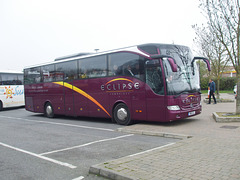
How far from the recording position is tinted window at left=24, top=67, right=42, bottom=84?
16531 millimetres

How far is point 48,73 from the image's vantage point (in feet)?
51.5

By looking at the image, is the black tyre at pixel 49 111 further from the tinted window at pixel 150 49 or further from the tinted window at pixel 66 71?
the tinted window at pixel 150 49

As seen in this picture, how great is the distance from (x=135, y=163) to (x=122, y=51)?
6.90m

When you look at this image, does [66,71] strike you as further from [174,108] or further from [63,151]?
[63,151]

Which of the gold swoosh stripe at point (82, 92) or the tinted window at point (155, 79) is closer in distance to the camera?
the tinted window at point (155, 79)

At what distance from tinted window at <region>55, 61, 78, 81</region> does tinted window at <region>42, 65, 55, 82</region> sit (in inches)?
17.1

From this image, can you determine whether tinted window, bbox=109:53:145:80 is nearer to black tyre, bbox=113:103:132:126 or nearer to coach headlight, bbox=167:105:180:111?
black tyre, bbox=113:103:132:126

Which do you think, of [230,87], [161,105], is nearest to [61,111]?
[161,105]

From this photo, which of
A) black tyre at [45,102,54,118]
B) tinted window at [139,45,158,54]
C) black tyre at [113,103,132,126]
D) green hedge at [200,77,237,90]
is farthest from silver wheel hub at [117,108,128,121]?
green hedge at [200,77,237,90]

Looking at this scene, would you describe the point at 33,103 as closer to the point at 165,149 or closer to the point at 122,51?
the point at 122,51

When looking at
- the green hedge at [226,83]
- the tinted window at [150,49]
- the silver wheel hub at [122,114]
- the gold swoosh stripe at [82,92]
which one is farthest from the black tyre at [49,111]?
the green hedge at [226,83]

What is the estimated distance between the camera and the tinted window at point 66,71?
1388 centimetres

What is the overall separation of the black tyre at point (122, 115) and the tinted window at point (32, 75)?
22.7 ft

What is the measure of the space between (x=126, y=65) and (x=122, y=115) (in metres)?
2.18
